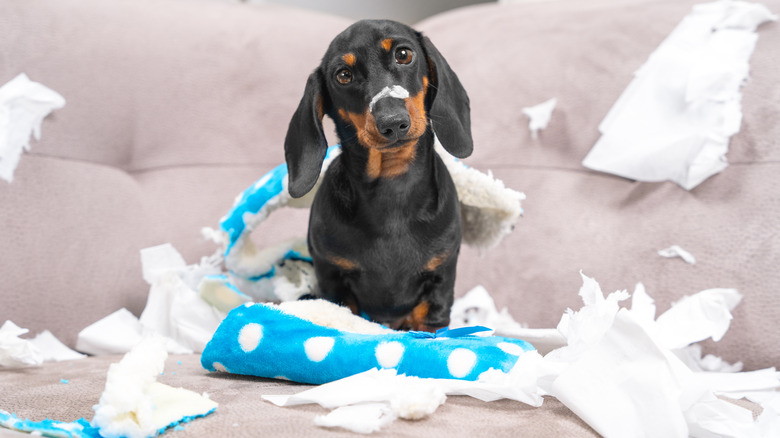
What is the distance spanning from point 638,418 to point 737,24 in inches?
44.5

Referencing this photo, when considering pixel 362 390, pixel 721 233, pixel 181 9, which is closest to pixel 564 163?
pixel 721 233

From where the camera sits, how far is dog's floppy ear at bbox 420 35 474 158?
1011 millimetres

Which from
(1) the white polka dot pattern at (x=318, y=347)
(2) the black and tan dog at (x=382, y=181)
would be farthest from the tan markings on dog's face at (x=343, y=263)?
(1) the white polka dot pattern at (x=318, y=347)

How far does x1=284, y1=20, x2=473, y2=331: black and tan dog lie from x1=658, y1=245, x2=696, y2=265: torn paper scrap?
490mm

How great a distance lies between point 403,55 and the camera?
38.8 inches

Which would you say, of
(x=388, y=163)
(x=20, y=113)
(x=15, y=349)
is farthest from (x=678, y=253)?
(x=20, y=113)

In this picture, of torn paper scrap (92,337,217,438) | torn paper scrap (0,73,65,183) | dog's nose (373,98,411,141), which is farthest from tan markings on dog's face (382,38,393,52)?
torn paper scrap (0,73,65,183)

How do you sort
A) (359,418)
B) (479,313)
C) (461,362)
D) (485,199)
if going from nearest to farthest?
1. (359,418)
2. (461,362)
3. (485,199)
4. (479,313)

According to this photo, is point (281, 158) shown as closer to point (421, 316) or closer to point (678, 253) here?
point (421, 316)

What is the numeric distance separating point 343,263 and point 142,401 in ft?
1.52

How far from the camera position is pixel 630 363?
70 centimetres

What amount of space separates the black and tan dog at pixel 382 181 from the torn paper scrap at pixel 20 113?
739mm

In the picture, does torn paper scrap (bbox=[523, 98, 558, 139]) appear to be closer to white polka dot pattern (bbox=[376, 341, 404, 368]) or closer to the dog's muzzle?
the dog's muzzle

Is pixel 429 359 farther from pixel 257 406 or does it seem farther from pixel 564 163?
pixel 564 163
